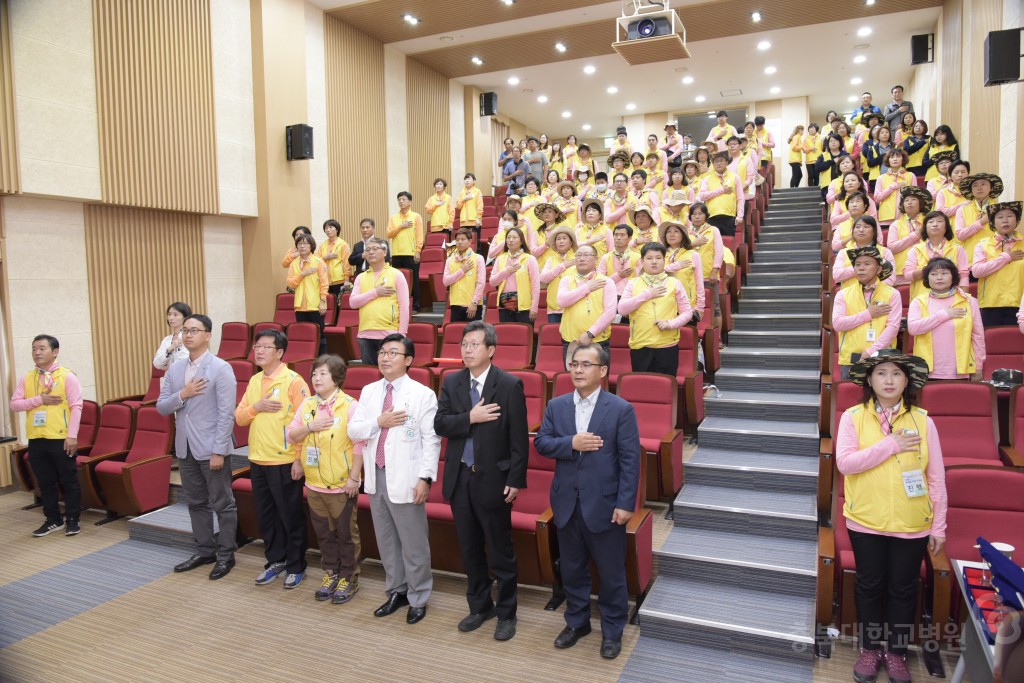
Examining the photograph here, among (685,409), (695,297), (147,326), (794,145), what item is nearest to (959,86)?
(794,145)

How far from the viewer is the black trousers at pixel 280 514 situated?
393 cm

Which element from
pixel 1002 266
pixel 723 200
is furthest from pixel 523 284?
pixel 1002 266

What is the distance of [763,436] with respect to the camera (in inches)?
178

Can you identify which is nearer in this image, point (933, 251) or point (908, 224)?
point (933, 251)

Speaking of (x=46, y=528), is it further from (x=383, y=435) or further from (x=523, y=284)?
(x=523, y=284)

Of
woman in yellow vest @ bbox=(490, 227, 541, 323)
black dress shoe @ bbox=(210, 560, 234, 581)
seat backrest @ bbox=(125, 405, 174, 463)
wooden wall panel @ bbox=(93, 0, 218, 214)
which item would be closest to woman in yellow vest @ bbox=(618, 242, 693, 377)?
woman in yellow vest @ bbox=(490, 227, 541, 323)

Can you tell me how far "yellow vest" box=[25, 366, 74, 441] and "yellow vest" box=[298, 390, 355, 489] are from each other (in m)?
2.54

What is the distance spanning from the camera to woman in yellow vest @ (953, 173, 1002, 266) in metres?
5.48

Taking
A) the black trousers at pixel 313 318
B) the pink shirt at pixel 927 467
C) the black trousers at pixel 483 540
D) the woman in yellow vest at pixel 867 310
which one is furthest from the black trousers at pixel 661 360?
the black trousers at pixel 313 318

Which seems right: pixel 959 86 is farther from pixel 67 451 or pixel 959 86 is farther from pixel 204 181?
pixel 67 451

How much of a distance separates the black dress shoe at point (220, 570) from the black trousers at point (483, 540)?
5.78 feet

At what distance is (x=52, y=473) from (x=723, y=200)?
682cm

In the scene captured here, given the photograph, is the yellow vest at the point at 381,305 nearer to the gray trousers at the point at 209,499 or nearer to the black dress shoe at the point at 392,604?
the gray trousers at the point at 209,499

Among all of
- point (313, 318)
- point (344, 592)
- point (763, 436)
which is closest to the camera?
point (344, 592)
